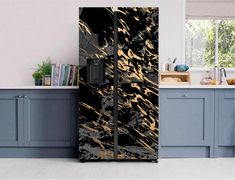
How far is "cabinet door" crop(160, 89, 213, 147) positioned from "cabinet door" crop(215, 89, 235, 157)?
0.11m

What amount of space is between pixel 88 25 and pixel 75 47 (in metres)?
0.87

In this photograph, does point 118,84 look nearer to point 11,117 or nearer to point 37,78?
point 37,78

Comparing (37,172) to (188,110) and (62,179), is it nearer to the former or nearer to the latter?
(62,179)

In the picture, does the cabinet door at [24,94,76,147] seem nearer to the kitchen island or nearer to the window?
the kitchen island

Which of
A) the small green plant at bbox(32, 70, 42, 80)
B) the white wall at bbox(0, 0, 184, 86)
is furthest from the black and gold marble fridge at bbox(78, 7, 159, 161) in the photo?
the white wall at bbox(0, 0, 184, 86)

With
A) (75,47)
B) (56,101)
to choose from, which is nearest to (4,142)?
(56,101)

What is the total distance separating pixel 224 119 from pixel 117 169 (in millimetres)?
1439

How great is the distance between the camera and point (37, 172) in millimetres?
4004

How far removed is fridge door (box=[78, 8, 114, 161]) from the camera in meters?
4.37

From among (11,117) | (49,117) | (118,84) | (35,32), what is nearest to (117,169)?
(118,84)

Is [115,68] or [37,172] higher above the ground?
[115,68]

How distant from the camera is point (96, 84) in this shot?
439cm

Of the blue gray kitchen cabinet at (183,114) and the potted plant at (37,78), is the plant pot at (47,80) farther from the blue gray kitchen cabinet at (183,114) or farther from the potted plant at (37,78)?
the blue gray kitchen cabinet at (183,114)

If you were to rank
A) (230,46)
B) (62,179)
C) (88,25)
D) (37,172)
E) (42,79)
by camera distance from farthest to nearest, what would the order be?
(230,46) < (42,79) < (88,25) < (37,172) < (62,179)
